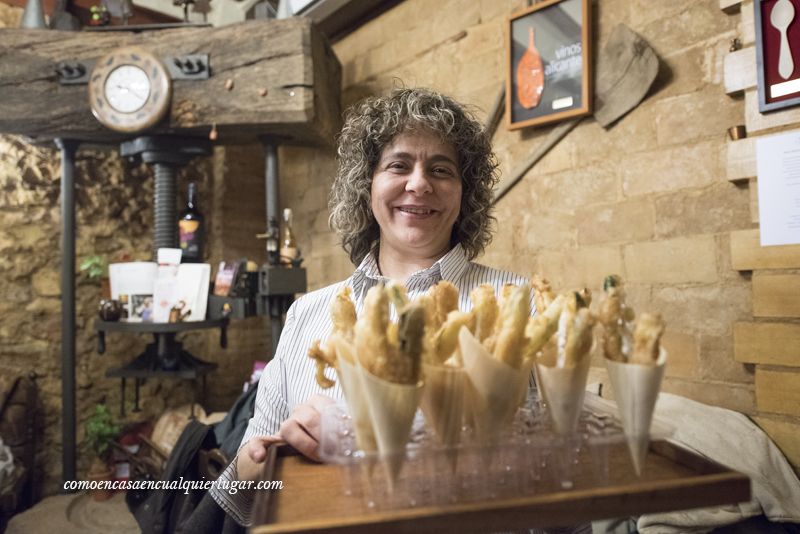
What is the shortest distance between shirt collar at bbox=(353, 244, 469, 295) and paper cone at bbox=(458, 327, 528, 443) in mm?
648

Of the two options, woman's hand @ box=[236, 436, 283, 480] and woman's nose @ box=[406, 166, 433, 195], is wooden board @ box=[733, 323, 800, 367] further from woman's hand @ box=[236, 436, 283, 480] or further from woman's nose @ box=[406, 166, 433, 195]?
woman's hand @ box=[236, 436, 283, 480]

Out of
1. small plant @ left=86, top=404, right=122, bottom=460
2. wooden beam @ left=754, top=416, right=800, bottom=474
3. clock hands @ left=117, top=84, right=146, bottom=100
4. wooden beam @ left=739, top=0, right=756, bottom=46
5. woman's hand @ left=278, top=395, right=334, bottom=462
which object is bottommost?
small plant @ left=86, top=404, right=122, bottom=460

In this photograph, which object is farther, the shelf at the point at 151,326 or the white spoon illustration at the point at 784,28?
the shelf at the point at 151,326

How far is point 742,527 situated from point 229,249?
3.31 metres


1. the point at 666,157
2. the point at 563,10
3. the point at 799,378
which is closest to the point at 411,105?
the point at 666,157

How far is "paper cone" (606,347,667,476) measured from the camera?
62 cm

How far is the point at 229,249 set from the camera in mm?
3725

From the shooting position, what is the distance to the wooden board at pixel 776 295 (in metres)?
1.55

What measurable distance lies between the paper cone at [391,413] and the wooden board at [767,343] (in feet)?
5.02

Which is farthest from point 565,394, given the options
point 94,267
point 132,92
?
point 94,267

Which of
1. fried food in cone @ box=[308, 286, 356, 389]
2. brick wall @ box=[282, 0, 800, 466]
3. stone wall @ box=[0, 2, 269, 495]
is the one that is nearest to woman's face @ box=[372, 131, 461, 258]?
fried food in cone @ box=[308, 286, 356, 389]

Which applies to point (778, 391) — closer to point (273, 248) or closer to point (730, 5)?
point (730, 5)

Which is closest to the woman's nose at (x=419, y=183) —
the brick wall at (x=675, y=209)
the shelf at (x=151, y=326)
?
the brick wall at (x=675, y=209)

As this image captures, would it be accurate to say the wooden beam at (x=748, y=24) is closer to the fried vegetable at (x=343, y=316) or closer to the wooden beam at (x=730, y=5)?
the wooden beam at (x=730, y=5)
